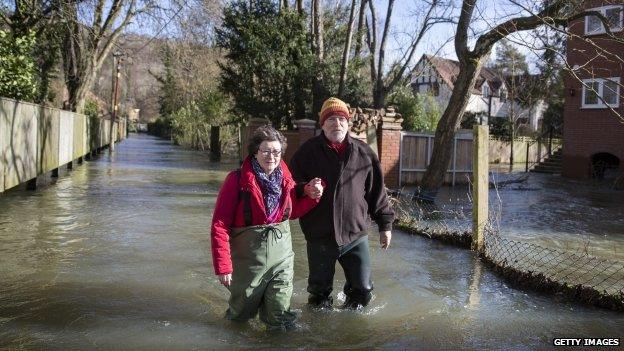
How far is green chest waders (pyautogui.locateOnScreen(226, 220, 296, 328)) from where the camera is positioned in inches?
154

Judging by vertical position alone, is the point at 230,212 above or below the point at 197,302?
A: above

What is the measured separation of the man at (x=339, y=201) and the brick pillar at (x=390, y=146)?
10.8m

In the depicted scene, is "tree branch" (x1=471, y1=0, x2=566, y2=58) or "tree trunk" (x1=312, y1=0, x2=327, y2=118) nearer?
"tree branch" (x1=471, y1=0, x2=566, y2=58)

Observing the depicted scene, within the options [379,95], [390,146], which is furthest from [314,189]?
[379,95]

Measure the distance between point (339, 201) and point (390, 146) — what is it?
11.4 m

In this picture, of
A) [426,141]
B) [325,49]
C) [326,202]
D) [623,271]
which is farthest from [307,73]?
[326,202]

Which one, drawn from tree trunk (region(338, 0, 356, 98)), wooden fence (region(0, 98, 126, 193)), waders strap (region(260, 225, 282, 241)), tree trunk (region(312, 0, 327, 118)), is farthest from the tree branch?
tree trunk (region(312, 0, 327, 118))

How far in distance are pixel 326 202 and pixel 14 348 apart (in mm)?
2324

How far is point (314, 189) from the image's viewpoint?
4.06 m

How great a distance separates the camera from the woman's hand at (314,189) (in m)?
4.05

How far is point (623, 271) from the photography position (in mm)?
6430

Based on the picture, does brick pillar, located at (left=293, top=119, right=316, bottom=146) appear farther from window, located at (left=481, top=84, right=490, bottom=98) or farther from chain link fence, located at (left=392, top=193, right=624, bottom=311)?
window, located at (left=481, top=84, right=490, bottom=98)

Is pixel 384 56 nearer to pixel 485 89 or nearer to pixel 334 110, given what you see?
pixel 334 110

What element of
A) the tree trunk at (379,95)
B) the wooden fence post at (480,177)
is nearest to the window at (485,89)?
the tree trunk at (379,95)
